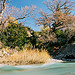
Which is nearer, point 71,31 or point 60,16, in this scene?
point 71,31

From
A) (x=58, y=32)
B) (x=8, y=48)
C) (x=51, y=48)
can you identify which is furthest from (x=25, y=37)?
(x=58, y=32)

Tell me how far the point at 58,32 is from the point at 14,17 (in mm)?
4349

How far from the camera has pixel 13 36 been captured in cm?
972

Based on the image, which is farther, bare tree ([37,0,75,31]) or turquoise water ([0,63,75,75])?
bare tree ([37,0,75,31])

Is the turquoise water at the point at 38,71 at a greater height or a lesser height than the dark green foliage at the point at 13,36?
lesser

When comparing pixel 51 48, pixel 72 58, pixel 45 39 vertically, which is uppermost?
pixel 45 39

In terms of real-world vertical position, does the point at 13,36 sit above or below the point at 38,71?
above

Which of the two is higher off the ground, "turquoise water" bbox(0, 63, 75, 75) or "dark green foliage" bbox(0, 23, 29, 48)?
"dark green foliage" bbox(0, 23, 29, 48)

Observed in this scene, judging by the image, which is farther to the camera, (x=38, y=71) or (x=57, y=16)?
(x=57, y=16)

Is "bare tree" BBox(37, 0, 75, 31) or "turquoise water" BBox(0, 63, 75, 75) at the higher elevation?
"bare tree" BBox(37, 0, 75, 31)

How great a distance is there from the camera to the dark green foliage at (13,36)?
369 inches

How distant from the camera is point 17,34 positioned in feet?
32.7

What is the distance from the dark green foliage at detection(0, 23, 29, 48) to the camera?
9383 millimetres

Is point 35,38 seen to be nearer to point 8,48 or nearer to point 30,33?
point 30,33
